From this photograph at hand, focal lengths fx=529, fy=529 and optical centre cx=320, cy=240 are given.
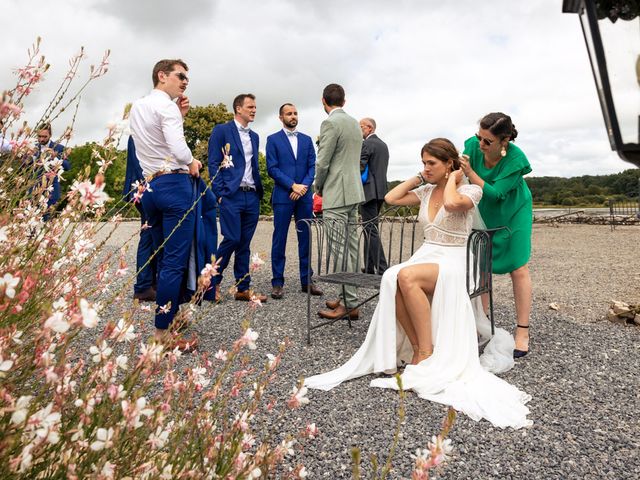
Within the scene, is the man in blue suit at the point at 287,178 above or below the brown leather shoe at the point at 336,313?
above

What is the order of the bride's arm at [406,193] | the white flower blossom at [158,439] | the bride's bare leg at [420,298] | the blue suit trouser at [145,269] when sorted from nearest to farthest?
the white flower blossom at [158,439] < the bride's bare leg at [420,298] < the bride's arm at [406,193] < the blue suit trouser at [145,269]

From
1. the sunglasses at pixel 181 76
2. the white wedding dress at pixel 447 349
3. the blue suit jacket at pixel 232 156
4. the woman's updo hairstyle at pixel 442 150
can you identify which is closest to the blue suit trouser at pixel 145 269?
the blue suit jacket at pixel 232 156

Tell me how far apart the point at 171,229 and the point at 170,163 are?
521 millimetres

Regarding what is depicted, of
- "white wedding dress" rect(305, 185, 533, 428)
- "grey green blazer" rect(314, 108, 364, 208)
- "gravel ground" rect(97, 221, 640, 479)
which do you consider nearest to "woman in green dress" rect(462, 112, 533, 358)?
"white wedding dress" rect(305, 185, 533, 428)

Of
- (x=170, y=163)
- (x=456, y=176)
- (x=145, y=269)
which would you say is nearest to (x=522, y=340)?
(x=456, y=176)

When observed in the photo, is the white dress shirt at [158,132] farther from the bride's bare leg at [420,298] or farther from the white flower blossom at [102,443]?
the white flower blossom at [102,443]

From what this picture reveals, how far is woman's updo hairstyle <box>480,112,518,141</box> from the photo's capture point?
4.25 metres

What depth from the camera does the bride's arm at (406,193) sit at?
4.70m

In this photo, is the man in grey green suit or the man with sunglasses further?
the man in grey green suit

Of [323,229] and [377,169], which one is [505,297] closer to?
[377,169]

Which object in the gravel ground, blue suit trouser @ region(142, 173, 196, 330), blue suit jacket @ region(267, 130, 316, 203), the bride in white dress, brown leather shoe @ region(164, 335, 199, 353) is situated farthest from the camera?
blue suit jacket @ region(267, 130, 316, 203)

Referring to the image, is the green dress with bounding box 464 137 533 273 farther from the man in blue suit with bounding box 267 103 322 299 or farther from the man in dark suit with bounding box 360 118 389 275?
the man in dark suit with bounding box 360 118 389 275

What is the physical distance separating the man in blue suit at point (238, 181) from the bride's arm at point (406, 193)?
2.09m

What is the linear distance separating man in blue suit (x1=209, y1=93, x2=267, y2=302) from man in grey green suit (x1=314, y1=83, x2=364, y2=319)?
→ 0.98m
